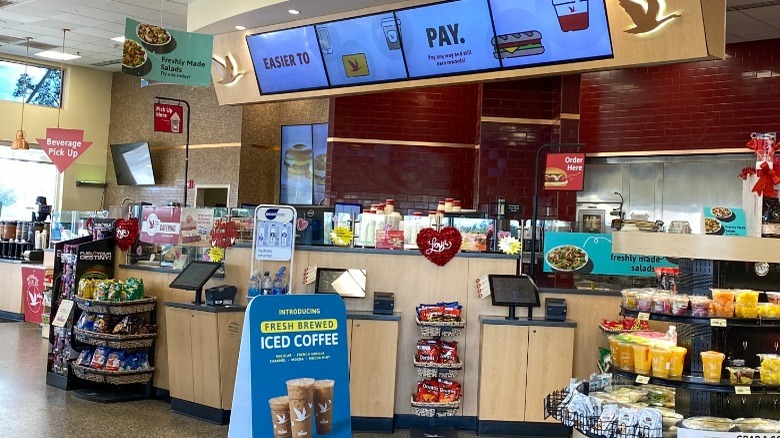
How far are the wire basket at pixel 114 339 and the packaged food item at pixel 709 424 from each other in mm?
5295

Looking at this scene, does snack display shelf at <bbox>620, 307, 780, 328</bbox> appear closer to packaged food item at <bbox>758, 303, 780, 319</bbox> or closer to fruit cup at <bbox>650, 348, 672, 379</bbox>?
packaged food item at <bbox>758, 303, 780, 319</bbox>

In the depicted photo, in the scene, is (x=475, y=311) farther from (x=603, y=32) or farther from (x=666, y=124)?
(x=666, y=124)

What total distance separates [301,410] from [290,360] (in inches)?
18.2

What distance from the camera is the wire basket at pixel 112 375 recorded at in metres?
7.43

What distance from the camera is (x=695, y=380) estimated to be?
3889mm

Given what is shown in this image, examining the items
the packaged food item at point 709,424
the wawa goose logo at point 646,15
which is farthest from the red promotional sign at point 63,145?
the packaged food item at point 709,424

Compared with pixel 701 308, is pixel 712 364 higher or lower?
lower

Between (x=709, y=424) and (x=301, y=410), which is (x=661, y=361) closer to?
(x=709, y=424)

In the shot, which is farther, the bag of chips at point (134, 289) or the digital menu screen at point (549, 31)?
the bag of chips at point (134, 289)

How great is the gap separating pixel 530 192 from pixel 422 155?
171 cm

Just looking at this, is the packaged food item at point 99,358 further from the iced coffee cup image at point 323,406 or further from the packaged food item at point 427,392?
the iced coffee cup image at point 323,406

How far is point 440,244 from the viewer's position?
7000mm

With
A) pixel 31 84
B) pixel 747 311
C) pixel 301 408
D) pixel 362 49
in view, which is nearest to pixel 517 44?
pixel 362 49

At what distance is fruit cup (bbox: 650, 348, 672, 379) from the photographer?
3912mm
